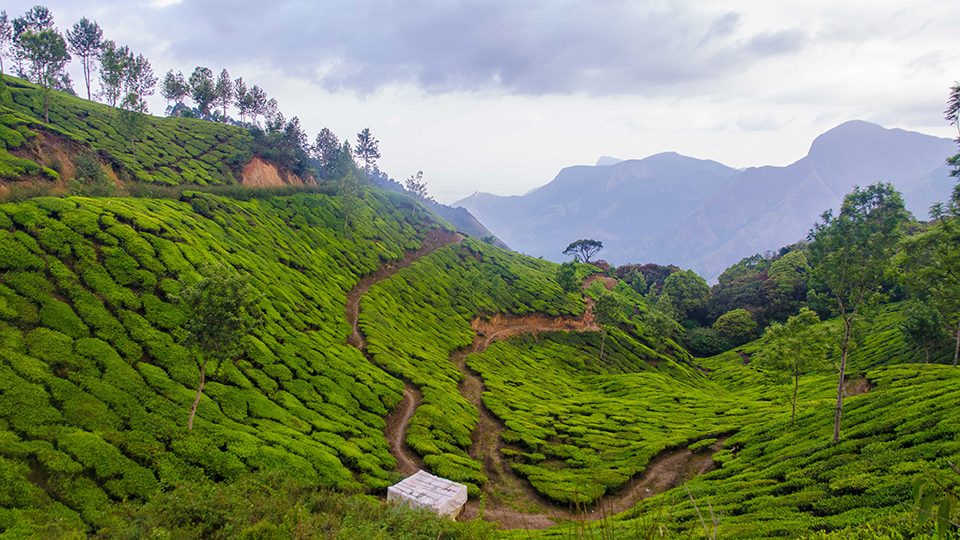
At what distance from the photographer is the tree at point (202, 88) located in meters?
108

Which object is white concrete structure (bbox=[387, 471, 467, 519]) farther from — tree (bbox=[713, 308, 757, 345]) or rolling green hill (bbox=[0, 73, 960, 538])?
tree (bbox=[713, 308, 757, 345])

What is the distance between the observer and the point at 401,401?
39500 millimetres

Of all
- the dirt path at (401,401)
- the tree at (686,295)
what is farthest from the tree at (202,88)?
the tree at (686,295)

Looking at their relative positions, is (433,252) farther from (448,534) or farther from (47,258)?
(448,534)

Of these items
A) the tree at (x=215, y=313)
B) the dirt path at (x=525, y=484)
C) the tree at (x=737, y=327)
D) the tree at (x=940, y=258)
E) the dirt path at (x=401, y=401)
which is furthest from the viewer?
the tree at (x=737, y=327)

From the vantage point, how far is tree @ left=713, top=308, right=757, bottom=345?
94250mm

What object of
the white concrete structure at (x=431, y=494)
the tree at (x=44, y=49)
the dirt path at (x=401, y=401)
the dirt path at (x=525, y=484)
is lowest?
the dirt path at (x=525, y=484)

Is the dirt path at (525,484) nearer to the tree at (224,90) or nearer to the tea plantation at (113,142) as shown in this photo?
the tea plantation at (113,142)

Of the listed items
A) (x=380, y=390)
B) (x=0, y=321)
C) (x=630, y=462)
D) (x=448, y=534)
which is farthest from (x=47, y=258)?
(x=630, y=462)

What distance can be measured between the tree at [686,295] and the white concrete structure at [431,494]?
94.5m

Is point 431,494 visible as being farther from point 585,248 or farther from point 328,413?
point 585,248

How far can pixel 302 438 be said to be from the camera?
93.5ft

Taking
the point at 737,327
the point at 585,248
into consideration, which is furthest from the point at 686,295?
the point at 585,248

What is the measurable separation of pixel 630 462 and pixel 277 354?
28.8 m
